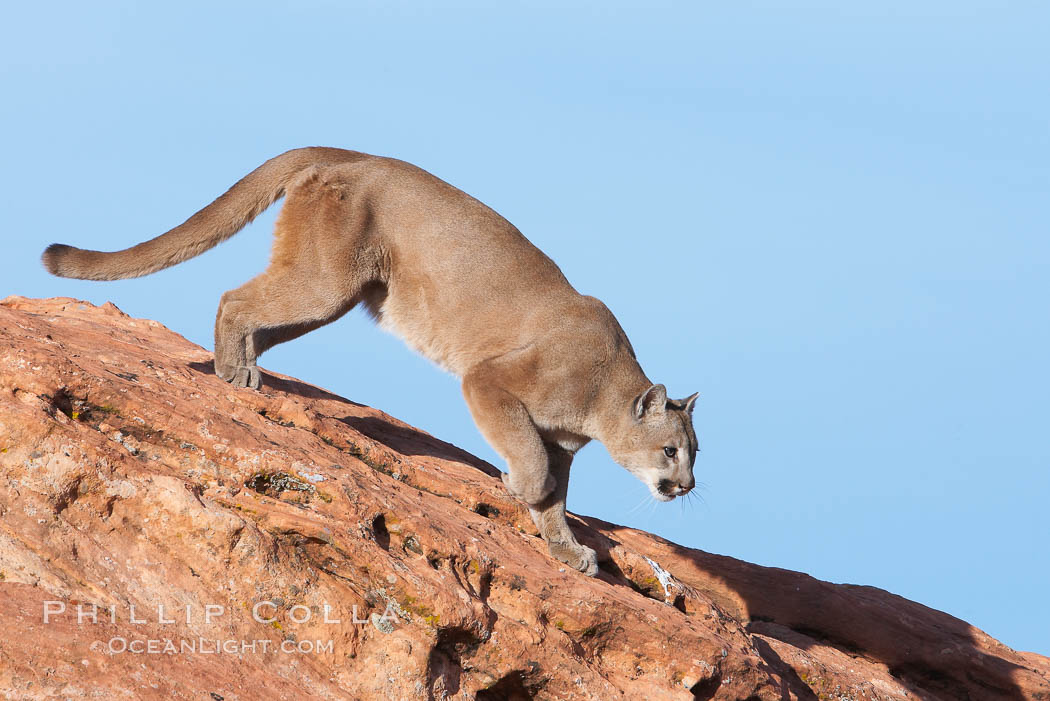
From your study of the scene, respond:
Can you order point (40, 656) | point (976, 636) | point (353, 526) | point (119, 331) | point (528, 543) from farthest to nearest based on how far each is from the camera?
point (976, 636)
point (119, 331)
point (528, 543)
point (353, 526)
point (40, 656)

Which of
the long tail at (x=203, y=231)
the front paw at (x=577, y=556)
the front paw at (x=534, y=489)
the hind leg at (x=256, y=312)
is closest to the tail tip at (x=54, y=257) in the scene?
the long tail at (x=203, y=231)

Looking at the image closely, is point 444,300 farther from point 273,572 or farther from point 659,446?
point 273,572

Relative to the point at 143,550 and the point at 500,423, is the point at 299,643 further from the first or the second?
the point at 500,423

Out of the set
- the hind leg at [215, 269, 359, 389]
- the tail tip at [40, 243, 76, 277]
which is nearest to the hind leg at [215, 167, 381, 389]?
the hind leg at [215, 269, 359, 389]

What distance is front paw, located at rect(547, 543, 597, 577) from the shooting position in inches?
268

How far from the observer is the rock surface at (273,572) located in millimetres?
4551

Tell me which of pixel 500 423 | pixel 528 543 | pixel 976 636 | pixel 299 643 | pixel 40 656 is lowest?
pixel 40 656

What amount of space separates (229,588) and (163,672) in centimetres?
60

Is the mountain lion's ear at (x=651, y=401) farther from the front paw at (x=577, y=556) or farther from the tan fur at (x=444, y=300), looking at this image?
the front paw at (x=577, y=556)

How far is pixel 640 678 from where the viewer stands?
6094 mm

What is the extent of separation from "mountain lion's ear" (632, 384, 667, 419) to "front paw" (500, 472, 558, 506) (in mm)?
917

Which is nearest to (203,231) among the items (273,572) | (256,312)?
(256,312)

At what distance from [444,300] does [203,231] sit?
1779 millimetres

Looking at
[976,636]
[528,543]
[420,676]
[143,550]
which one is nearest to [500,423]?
[528,543]
